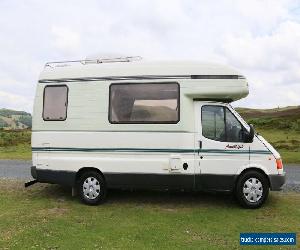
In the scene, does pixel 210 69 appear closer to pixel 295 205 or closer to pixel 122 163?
pixel 122 163

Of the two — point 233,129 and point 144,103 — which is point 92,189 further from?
point 233,129

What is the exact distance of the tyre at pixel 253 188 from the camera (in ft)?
35.0

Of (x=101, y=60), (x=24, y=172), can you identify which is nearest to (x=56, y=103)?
(x=101, y=60)

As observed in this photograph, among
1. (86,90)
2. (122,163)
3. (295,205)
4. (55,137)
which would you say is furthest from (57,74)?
(295,205)

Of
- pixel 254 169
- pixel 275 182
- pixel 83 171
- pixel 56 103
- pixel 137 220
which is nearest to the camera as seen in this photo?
pixel 137 220

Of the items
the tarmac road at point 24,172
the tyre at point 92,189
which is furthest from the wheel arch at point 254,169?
the tyre at point 92,189

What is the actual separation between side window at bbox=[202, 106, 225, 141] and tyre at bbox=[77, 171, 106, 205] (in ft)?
9.59

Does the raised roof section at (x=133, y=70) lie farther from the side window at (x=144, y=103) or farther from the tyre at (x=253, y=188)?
the tyre at (x=253, y=188)

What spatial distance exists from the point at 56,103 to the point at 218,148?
4353 millimetres

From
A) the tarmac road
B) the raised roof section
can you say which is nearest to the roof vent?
the raised roof section

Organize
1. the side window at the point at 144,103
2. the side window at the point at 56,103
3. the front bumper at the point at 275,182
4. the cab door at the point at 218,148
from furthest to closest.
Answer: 1. the side window at the point at 56,103
2. the side window at the point at 144,103
3. the cab door at the point at 218,148
4. the front bumper at the point at 275,182

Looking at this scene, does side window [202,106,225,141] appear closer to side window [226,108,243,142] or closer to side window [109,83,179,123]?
side window [226,108,243,142]

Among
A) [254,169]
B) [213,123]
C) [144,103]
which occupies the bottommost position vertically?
[254,169]

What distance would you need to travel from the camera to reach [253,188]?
10.7 meters
